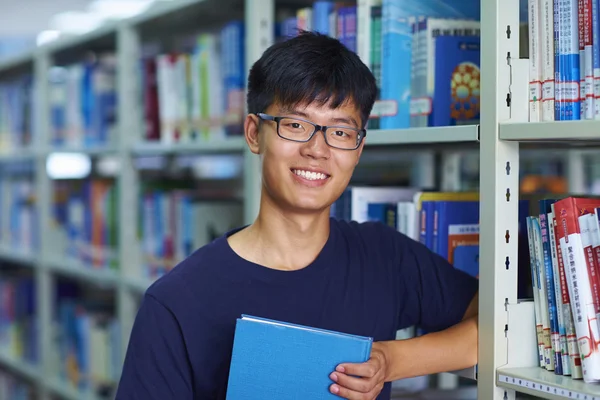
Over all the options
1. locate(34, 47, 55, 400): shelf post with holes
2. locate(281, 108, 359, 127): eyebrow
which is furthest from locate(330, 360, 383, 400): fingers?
locate(34, 47, 55, 400): shelf post with holes

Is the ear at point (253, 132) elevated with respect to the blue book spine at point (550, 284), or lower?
elevated

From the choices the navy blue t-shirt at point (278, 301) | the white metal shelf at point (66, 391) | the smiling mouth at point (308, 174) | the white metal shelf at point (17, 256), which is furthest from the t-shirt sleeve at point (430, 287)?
the white metal shelf at point (17, 256)

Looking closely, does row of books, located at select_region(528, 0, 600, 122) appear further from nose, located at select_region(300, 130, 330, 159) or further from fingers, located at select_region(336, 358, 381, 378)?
fingers, located at select_region(336, 358, 381, 378)

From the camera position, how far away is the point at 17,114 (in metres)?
3.95

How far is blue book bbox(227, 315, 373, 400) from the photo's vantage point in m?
1.24

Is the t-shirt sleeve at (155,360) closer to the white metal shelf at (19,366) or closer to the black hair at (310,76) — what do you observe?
the black hair at (310,76)

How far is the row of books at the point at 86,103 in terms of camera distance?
10.00ft

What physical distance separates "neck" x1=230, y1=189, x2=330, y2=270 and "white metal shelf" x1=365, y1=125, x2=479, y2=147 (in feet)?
0.76

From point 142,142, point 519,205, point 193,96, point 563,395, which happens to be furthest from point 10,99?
point 563,395

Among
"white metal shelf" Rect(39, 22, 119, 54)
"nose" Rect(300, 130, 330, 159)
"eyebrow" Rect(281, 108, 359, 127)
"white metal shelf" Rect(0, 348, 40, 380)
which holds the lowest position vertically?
"white metal shelf" Rect(0, 348, 40, 380)

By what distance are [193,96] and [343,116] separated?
114 cm

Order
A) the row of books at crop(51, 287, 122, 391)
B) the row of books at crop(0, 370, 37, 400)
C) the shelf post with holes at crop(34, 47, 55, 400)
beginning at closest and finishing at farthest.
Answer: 1. the row of books at crop(51, 287, 122, 391)
2. the shelf post with holes at crop(34, 47, 55, 400)
3. the row of books at crop(0, 370, 37, 400)

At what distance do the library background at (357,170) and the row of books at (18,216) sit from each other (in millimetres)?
13

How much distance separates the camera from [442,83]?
157cm
